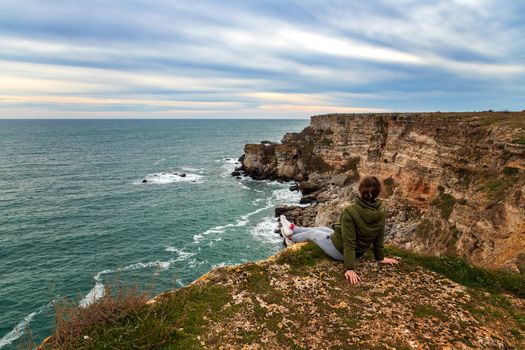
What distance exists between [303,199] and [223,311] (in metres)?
54.6

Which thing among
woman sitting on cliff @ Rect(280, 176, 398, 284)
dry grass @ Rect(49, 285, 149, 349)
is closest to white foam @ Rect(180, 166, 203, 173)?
woman sitting on cliff @ Rect(280, 176, 398, 284)

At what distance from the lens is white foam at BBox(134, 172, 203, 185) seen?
248 ft

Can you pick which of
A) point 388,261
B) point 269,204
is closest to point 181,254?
point 269,204

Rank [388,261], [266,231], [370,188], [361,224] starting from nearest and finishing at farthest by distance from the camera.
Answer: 1. [370,188]
2. [361,224]
3. [388,261]
4. [266,231]

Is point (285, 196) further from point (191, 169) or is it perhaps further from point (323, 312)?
point (323, 312)

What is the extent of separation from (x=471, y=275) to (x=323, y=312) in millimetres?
5041

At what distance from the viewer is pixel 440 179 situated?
39.0m

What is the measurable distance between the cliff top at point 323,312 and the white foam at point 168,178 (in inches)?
2728

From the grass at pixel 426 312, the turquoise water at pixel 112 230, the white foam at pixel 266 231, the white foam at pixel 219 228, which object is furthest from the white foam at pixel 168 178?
the grass at pixel 426 312

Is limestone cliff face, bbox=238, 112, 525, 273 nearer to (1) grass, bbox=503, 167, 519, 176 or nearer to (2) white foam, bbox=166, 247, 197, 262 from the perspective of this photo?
(1) grass, bbox=503, 167, 519, 176

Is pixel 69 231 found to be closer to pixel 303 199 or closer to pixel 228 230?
pixel 228 230

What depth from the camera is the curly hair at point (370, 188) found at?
8.51 m

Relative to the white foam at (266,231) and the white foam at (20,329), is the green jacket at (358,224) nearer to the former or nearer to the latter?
the white foam at (20,329)

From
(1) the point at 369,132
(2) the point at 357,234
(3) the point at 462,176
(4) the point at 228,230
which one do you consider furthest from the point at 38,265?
(1) the point at 369,132
